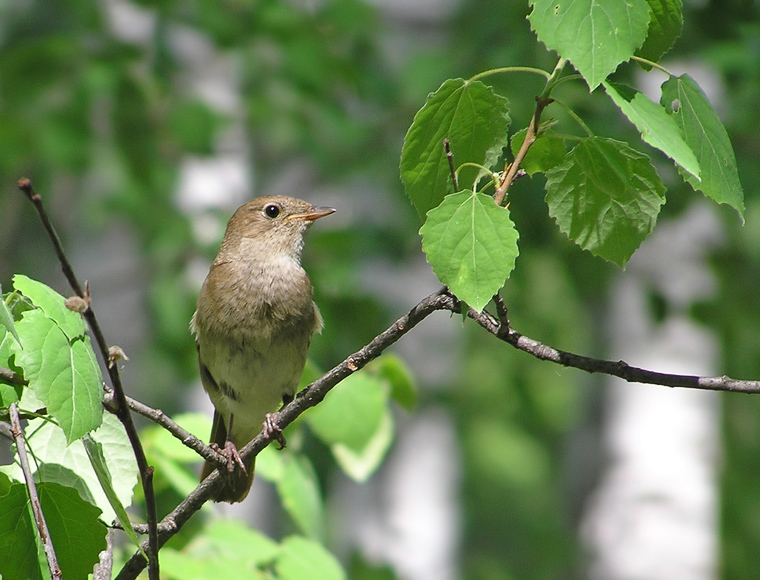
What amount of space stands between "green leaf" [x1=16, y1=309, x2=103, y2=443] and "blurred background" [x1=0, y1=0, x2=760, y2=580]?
9.04ft

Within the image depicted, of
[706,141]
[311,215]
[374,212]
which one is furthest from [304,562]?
[374,212]

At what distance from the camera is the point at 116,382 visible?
1.30m

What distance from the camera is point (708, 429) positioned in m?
5.99

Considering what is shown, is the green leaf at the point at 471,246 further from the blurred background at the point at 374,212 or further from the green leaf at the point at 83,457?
the blurred background at the point at 374,212

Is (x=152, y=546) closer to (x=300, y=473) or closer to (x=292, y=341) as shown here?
(x=300, y=473)

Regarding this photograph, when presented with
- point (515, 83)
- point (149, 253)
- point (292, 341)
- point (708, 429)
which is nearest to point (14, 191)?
point (149, 253)

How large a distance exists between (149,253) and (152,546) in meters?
4.76

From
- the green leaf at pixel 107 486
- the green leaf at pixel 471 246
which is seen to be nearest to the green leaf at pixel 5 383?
the green leaf at pixel 107 486

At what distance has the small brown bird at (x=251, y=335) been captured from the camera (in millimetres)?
3068

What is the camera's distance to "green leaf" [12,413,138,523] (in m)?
1.66

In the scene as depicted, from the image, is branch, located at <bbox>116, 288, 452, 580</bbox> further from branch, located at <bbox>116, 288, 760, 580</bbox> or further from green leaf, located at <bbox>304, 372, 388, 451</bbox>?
green leaf, located at <bbox>304, 372, 388, 451</bbox>

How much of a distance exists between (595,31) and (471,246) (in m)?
0.37

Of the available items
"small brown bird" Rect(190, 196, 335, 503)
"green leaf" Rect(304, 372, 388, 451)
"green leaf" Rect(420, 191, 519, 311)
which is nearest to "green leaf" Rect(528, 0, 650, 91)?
"green leaf" Rect(420, 191, 519, 311)

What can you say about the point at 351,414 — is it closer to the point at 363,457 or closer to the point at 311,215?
the point at 363,457
